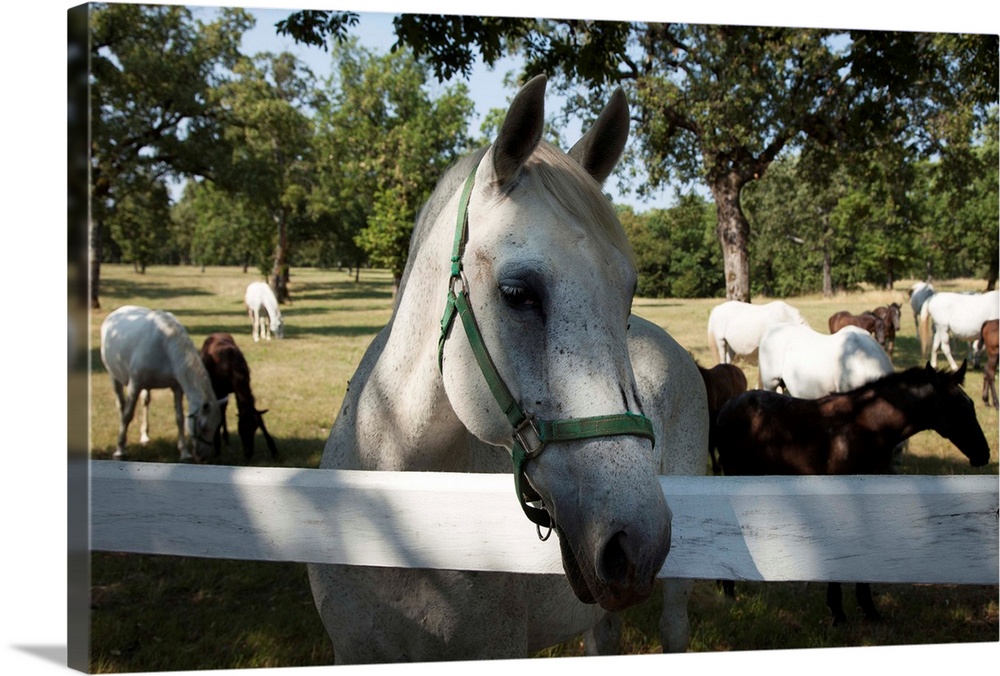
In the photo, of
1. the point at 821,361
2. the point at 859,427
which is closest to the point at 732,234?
the point at 821,361

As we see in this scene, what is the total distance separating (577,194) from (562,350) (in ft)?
1.08

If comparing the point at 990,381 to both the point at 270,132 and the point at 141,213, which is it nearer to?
the point at 141,213

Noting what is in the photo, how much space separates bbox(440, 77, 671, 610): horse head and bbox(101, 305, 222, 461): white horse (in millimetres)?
5738

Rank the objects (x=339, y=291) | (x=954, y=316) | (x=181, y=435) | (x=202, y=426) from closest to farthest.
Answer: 1. (x=202, y=426)
2. (x=181, y=435)
3. (x=954, y=316)
4. (x=339, y=291)

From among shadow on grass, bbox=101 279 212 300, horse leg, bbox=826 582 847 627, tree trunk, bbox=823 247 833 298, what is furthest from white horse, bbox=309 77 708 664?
tree trunk, bbox=823 247 833 298

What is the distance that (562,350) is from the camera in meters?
1.16

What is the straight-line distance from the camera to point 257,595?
3.87m

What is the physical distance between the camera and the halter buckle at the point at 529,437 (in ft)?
3.78

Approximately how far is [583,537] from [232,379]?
6622mm

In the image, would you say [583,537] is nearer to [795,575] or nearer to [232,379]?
[795,575]

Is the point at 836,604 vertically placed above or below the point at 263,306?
below

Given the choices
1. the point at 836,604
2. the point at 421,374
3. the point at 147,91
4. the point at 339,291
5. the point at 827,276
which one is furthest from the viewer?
the point at 339,291

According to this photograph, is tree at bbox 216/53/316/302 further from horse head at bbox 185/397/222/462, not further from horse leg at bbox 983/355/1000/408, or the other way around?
horse leg at bbox 983/355/1000/408

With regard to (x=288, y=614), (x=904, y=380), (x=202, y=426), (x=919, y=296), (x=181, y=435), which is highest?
(x=919, y=296)
